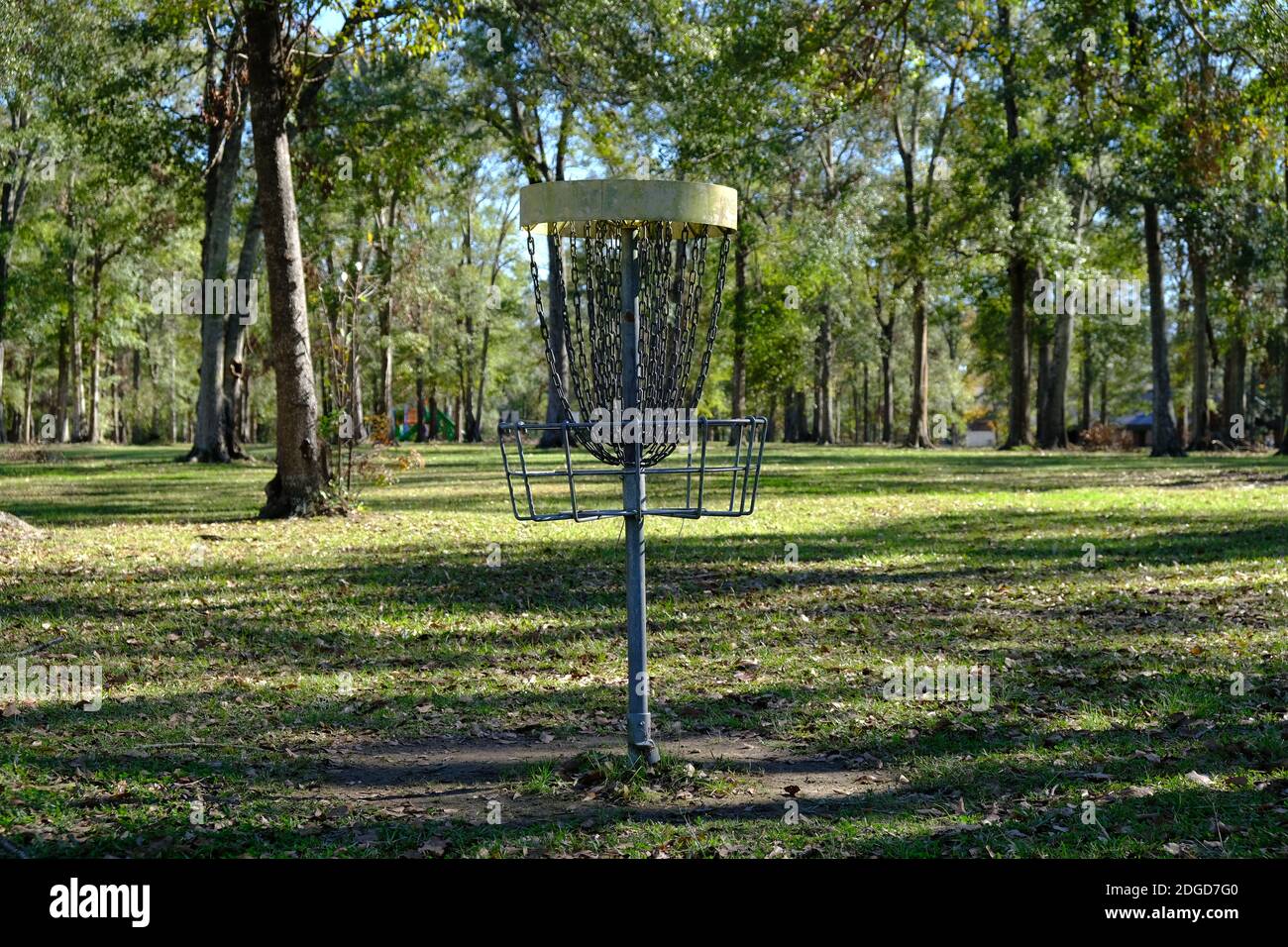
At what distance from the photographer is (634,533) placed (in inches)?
201

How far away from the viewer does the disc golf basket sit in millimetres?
4793

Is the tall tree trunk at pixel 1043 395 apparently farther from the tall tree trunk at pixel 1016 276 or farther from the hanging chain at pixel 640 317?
the hanging chain at pixel 640 317

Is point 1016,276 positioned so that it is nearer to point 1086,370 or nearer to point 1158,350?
point 1158,350

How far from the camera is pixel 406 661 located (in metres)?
7.73

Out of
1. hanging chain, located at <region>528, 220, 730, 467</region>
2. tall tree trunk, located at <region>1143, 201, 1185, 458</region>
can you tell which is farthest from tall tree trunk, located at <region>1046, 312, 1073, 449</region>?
hanging chain, located at <region>528, 220, 730, 467</region>

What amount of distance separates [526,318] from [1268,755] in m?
63.9

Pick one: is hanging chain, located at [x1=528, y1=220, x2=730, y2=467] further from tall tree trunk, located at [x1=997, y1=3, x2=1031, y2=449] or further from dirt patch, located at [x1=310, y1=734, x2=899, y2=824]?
tall tree trunk, located at [x1=997, y1=3, x2=1031, y2=449]

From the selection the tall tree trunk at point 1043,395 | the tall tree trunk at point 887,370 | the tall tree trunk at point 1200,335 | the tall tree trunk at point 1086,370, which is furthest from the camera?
the tall tree trunk at point 1086,370

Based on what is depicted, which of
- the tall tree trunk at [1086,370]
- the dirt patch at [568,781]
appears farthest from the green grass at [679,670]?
the tall tree trunk at [1086,370]

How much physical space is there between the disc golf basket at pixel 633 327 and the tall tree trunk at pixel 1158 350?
1031 inches

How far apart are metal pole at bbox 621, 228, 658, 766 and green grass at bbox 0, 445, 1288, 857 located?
19 cm

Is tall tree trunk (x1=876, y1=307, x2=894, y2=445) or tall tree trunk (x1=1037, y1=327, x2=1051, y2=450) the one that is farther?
tall tree trunk (x1=876, y1=307, x2=894, y2=445)

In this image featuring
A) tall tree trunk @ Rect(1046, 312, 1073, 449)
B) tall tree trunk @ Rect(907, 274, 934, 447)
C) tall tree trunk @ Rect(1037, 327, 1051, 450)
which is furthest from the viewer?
tall tree trunk @ Rect(907, 274, 934, 447)

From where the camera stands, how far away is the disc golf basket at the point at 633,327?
15.7 feet
